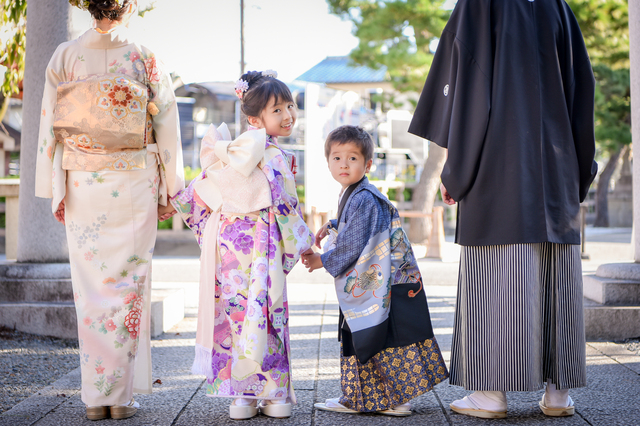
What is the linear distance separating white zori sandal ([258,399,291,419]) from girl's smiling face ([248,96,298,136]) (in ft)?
3.75

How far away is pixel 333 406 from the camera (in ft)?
8.05

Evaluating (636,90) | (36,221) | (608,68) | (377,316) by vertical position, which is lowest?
(377,316)

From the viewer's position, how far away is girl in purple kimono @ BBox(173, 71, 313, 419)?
7.76 feet

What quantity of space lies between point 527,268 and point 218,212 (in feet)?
4.27

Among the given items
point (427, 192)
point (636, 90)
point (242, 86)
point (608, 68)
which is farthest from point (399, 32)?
point (242, 86)

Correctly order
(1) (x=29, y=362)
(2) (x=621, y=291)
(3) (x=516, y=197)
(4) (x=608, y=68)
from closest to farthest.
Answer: (3) (x=516, y=197), (1) (x=29, y=362), (2) (x=621, y=291), (4) (x=608, y=68)

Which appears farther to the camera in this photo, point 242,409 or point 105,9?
point 105,9

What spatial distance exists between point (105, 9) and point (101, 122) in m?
0.50

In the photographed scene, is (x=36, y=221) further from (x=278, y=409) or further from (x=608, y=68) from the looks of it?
(x=608, y=68)

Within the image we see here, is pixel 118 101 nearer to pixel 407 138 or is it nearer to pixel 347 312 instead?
pixel 347 312

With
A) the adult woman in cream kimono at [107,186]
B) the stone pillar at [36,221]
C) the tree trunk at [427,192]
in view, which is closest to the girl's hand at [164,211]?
the adult woman in cream kimono at [107,186]

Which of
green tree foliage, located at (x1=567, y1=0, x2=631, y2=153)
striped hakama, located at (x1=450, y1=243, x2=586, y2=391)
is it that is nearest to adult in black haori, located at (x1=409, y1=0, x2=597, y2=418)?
striped hakama, located at (x1=450, y1=243, x2=586, y2=391)

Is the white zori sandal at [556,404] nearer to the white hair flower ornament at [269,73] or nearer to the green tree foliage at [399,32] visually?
the white hair flower ornament at [269,73]

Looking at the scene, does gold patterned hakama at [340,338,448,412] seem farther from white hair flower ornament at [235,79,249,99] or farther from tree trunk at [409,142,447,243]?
tree trunk at [409,142,447,243]
